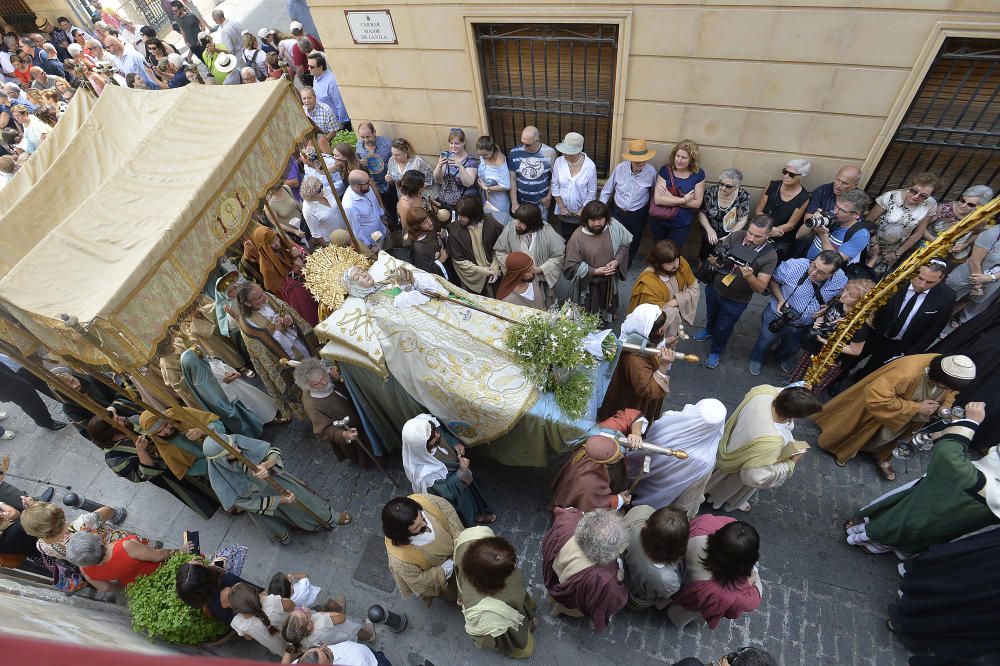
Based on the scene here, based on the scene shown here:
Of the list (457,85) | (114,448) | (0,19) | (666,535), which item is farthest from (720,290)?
(0,19)

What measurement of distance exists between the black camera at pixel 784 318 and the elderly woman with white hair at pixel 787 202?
1.04 metres

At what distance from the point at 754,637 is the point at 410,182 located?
5.69m

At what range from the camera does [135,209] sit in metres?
4.37

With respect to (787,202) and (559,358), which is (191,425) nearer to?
(559,358)

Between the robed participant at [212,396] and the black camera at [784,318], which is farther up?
the black camera at [784,318]

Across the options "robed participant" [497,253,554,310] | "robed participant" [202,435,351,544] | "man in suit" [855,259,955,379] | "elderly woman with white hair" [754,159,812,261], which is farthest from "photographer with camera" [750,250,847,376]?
"robed participant" [202,435,351,544]

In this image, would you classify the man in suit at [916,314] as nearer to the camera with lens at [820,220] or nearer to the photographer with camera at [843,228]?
the photographer with camera at [843,228]

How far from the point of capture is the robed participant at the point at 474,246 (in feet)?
19.1

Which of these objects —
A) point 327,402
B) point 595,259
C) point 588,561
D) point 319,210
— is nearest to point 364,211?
point 319,210

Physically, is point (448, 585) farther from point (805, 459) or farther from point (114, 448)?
point (805, 459)

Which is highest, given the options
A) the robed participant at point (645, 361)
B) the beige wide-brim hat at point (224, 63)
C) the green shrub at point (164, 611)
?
the beige wide-brim hat at point (224, 63)

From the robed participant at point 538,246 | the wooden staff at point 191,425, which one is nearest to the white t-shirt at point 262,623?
the wooden staff at point 191,425

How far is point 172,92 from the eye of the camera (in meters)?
5.61

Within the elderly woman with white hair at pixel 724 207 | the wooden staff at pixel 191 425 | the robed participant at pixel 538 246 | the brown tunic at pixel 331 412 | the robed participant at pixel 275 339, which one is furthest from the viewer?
the elderly woman with white hair at pixel 724 207
